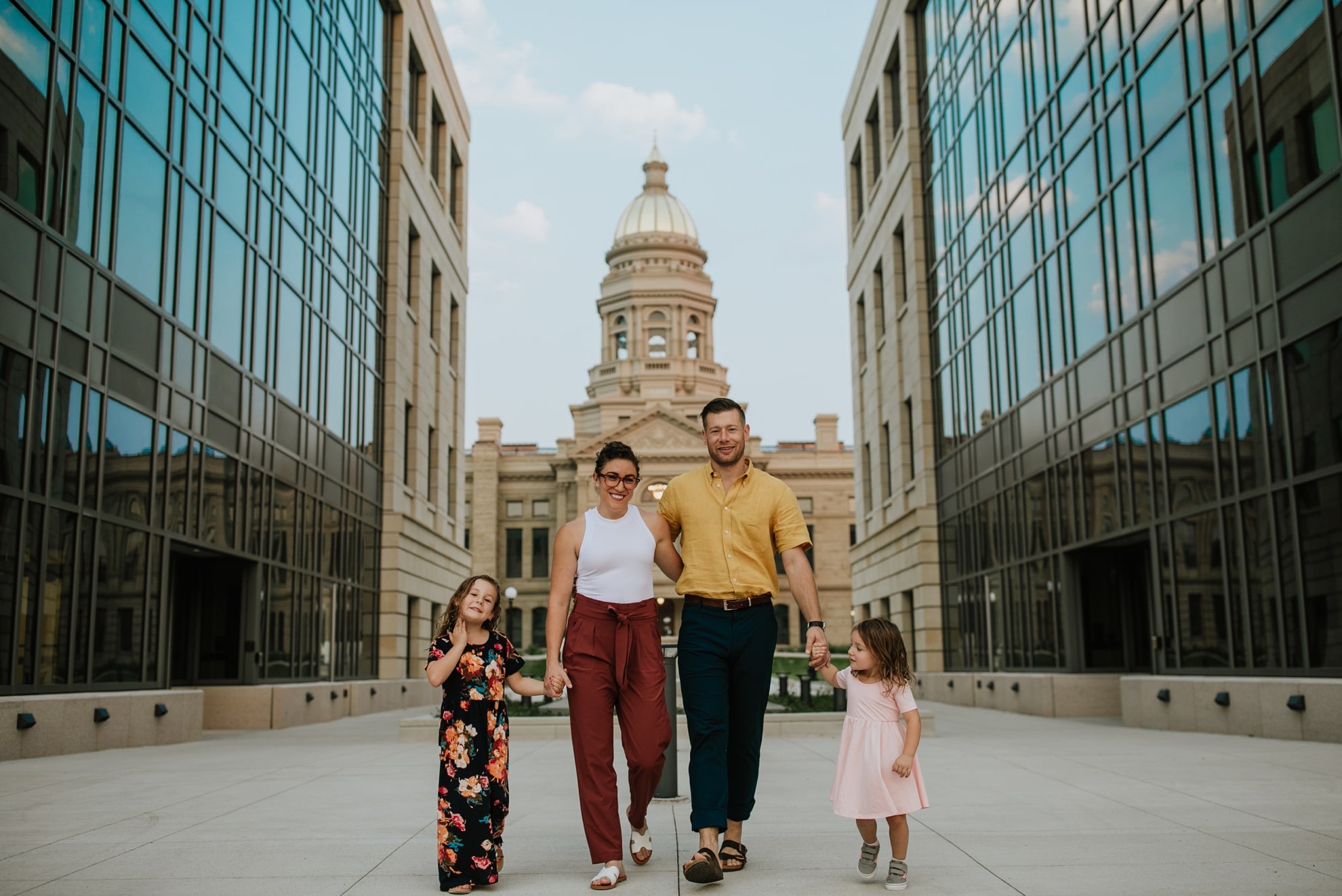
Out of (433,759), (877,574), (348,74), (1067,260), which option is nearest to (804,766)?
(433,759)

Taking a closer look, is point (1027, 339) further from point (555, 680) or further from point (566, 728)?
point (555, 680)

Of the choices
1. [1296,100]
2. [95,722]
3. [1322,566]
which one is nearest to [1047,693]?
[1322,566]

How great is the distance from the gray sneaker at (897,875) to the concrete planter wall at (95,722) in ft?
32.9

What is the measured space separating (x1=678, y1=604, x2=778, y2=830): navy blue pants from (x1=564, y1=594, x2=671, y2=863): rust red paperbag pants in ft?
0.58

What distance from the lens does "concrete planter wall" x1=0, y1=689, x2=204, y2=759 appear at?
12.2 meters

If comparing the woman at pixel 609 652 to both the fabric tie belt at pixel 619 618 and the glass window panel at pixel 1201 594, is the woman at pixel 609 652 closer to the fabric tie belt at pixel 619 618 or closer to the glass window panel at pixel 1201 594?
the fabric tie belt at pixel 619 618

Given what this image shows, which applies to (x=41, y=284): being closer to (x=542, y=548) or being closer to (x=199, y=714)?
(x=199, y=714)

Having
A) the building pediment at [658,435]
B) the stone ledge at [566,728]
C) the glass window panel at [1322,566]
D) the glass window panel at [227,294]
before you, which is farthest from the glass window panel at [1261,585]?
the building pediment at [658,435]

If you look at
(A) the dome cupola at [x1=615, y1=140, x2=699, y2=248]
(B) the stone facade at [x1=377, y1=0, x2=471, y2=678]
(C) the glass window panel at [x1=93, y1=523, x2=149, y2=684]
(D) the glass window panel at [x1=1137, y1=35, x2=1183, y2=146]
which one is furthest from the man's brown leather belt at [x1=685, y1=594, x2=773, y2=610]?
(A) the dome cupola at [x1=615, y1=140, x2=699, y2=248]

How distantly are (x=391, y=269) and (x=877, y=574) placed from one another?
55.7ft

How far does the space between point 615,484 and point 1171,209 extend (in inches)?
519

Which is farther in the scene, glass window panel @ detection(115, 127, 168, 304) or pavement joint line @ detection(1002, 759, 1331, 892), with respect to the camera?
glass window panel @ detection(115, 127, 168, 304)

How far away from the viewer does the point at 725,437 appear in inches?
246

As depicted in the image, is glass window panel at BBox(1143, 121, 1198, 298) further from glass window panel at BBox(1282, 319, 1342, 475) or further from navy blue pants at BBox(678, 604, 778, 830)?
navy blue pants at BBox(678, 604, 778, 830)
